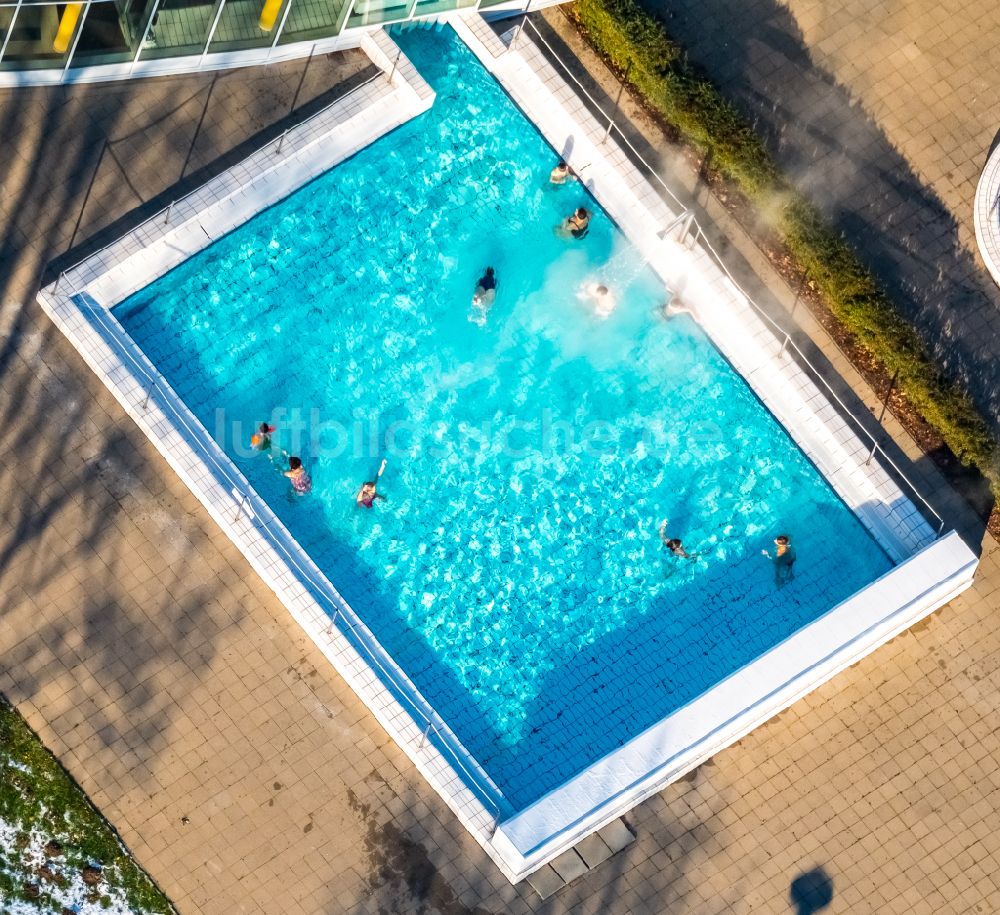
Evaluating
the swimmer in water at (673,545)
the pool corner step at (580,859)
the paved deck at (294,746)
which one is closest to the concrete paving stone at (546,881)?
the pool corner step at (580,859)

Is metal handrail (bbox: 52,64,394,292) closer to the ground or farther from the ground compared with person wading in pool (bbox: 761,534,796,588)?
farther from the ground

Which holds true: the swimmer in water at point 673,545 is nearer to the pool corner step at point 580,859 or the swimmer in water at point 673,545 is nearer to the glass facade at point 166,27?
the pool corner step at point 580,859

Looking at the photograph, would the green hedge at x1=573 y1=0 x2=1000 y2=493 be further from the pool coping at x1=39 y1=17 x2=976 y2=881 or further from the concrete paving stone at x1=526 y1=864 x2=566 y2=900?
the concrete paving stone at x1=526 y1=864 x2=566 y2=900

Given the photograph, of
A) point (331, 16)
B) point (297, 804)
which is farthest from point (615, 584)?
point (331, 16)

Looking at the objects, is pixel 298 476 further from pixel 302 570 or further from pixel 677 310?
pixel 677 310

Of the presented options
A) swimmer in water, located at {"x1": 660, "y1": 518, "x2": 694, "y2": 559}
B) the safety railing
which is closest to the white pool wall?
the safety railing

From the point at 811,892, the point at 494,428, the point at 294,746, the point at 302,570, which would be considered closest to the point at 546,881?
the point at 811,892

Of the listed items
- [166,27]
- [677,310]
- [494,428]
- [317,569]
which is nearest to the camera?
[166,27]
